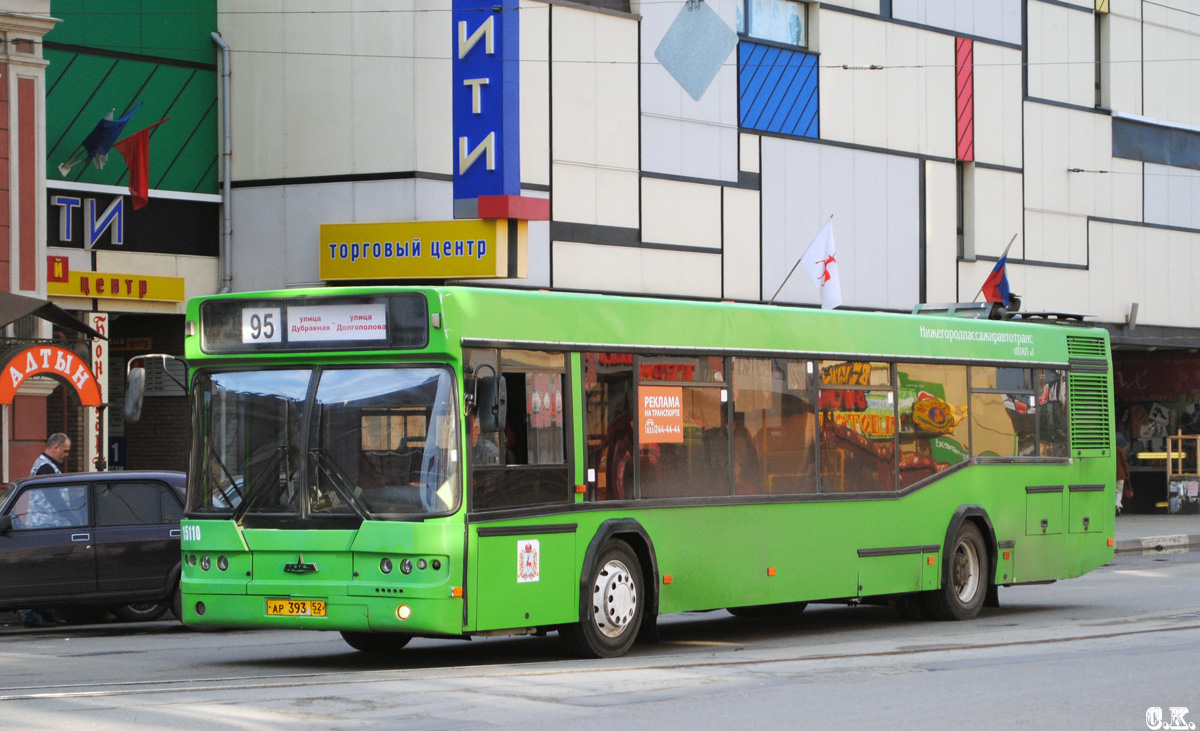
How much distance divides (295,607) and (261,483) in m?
0.91

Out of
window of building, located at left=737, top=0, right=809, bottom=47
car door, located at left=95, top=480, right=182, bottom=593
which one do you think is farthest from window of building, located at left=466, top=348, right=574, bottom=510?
window of building, located at left=737, top=0, right=809, bottom=47

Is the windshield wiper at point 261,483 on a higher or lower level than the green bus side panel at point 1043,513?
higher

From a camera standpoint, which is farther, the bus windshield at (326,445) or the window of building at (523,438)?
the window of building at (523,438)

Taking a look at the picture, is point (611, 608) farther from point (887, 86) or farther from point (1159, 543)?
point (887, 86)

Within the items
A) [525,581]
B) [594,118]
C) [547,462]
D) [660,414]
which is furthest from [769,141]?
[525,581]

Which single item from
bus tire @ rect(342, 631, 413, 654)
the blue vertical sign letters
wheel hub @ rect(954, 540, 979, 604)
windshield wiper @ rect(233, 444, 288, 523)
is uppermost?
the blue vertical sign letters

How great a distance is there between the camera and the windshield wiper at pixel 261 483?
448 inches

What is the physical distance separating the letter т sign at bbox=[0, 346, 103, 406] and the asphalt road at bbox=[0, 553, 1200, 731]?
4.84m

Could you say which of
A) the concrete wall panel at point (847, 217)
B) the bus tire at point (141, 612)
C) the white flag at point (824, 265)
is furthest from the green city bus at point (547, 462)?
the concrete wall panel at point (847, 217)

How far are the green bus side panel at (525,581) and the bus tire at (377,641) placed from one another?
66.7 inches

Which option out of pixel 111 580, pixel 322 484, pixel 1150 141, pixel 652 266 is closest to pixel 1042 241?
pixel 1150 141

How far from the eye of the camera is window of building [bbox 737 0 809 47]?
3002cm

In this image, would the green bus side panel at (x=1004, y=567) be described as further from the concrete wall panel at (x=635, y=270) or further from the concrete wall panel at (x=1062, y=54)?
the concrete wall panel at (x=1062, y=54)

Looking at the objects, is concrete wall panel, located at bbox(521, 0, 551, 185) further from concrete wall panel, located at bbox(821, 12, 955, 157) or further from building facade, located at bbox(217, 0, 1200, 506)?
concrete wall panel, located at bbox(821, 12, 955, 157)
